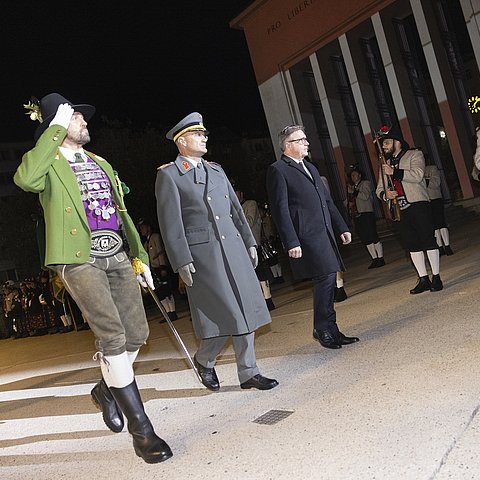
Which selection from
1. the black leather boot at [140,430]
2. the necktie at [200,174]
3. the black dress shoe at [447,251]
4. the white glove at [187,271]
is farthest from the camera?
the black dress shoe at [447,251]

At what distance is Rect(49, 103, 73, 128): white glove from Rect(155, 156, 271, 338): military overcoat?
3.57ft

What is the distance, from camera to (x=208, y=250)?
167 inches

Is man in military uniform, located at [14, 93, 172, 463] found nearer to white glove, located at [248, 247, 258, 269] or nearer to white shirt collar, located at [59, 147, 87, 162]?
white shirt collar, located at [59, 147, 87, 162]

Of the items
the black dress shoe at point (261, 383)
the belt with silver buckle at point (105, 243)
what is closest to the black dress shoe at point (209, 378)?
the black dress shoe at point (261, 383)

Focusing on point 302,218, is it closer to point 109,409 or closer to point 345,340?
point 345,340

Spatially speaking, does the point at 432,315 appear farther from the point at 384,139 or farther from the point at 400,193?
the point at 384,139

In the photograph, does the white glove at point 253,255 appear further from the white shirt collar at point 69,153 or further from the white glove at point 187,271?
the white shirt collar at point 69,153

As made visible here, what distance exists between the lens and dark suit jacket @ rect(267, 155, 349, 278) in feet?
16.6

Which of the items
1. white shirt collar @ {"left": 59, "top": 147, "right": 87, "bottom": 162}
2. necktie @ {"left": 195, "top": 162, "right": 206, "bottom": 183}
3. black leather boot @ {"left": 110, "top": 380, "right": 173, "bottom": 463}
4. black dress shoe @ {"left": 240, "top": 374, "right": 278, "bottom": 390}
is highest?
white shirt collar @ {"left": 59, "top": 147, "right": 87, "bottom": 162}

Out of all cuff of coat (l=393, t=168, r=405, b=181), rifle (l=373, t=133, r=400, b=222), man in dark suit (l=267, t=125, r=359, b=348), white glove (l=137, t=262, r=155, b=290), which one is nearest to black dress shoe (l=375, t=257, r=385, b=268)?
rifle (l=373, t=133, r=400, b=222)

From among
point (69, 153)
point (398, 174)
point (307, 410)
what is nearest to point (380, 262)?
point (398, 174)

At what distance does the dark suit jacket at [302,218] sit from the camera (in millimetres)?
5059

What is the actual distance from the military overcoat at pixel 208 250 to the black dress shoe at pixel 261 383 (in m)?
0.39

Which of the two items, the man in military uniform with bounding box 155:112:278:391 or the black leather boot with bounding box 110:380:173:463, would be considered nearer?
the black leather boot with bounding box 110:380:173:463
